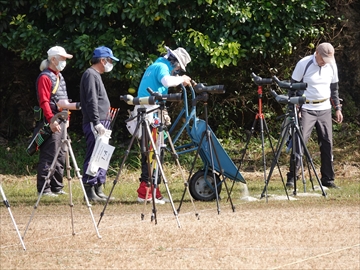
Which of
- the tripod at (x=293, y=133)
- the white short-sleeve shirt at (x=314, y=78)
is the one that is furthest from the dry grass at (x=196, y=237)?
the white short-sleeve shirt at (x=314, y=78)

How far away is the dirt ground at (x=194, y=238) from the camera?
7.48 metres

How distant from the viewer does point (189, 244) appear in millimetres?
8227

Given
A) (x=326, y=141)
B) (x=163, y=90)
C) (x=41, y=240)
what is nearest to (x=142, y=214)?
(x=41, y=240)

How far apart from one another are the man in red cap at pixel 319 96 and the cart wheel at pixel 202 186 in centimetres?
132

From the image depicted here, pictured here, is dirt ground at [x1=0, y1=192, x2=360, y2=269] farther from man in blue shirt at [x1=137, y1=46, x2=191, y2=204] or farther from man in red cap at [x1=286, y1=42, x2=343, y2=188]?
man in red cap at [x1=286, y1=42, x2=343, y2=188]

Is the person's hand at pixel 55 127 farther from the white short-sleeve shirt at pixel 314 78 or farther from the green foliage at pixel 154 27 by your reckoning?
the green foliage at pixel 154 27

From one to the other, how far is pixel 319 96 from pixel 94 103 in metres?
3.29

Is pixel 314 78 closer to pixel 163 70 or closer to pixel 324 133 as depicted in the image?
pixel 324 133

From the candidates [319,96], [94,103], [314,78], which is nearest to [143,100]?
[94,103]

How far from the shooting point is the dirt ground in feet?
24.5

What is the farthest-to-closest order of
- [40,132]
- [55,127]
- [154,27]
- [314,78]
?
1. [154,27]
2. [314,78]
3. [40,132]
4. [55,127]

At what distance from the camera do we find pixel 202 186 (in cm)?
1146

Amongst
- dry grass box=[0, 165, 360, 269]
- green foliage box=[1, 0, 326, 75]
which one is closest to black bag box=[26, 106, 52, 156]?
dry grass box=[0, 165, 360, 269]

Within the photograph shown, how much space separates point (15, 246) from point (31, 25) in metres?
7.45
